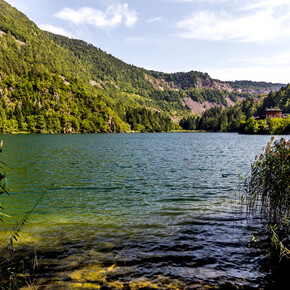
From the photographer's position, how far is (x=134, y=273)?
26.1 feet

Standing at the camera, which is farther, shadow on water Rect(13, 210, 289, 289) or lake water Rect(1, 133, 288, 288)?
lake water Rect(1, 133, 288, 288)

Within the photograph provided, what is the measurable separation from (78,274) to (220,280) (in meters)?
4.96

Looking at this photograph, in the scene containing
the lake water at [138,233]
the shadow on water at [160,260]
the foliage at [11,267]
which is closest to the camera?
the foliage at [11,267]

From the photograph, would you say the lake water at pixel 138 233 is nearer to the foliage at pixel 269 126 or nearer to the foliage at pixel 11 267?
the foliage at pixel 11 267

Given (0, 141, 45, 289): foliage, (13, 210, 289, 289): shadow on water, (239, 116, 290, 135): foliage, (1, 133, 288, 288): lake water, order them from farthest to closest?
(239, 116, 290, 135): foliage < (1, 133, 288, 288): lake water < (13, 210, 289, 289): shadow on water < (0, 141, 45, 289): foliage

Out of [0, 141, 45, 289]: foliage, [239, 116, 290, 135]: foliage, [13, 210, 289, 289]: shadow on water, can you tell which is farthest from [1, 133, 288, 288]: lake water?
[239, 116, 290, 135]: foliage

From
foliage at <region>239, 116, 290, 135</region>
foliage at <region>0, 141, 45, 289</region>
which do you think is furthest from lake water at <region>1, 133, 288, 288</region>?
foliage at <region>239, 116, 290, 135</region>

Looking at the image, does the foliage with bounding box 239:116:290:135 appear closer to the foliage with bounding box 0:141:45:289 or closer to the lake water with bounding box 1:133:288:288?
the lake water with bounding box 1:133:288:288

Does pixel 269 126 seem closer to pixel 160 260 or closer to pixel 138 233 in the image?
pixel 138 233

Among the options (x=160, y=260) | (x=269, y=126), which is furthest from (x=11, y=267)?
(x=269, y=126)

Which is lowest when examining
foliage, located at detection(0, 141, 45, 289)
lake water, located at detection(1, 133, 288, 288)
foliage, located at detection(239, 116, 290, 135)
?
lake water, located at detection(1, 133, 288, 288)

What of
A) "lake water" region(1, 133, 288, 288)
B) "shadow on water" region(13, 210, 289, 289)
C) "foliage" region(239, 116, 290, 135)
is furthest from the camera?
"foliage" region(239, 116, 290, 135)

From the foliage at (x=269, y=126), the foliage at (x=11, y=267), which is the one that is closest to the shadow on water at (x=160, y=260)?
the foliage at (x=11, y=267)

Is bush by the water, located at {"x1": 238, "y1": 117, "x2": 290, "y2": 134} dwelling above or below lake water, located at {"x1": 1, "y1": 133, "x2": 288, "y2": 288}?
above
